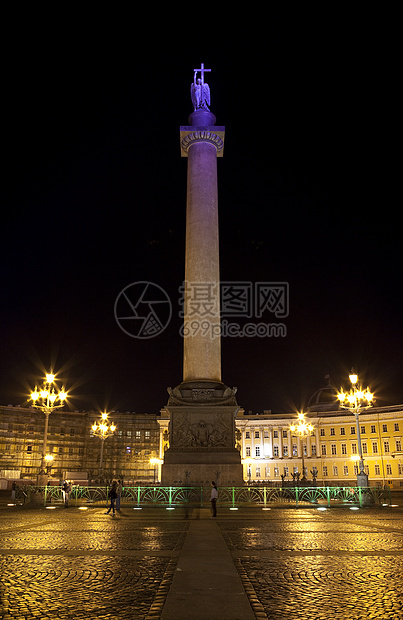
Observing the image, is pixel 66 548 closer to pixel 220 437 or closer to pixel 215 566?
pixel 215 566

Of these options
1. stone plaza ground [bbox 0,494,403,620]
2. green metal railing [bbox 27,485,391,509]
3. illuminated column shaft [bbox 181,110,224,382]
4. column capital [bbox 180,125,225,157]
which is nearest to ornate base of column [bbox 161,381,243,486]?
green metal railing [bbox 27,485,391,509]

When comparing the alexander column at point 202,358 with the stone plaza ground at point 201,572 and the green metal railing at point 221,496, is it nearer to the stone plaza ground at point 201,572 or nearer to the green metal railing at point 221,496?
the green metal railing at point 221,496

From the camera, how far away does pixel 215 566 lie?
894 centimetres

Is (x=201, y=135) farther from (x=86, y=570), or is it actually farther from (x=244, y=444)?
(x=244, y=444)

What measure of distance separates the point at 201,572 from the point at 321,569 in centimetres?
215

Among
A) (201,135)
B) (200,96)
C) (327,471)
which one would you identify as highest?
(200,96)

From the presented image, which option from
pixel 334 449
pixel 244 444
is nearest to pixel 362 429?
pixel 334 449

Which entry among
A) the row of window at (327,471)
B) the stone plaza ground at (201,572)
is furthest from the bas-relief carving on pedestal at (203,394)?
the row of window at (327,471)

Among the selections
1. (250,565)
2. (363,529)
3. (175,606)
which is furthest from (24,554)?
(363,529)

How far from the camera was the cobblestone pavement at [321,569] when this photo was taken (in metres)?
6.54

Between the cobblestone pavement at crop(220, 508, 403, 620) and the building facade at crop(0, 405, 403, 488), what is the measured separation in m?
69.0

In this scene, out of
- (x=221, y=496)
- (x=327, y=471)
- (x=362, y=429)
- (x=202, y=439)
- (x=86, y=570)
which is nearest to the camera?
(x=86, y=570)

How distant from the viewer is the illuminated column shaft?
29844 mm

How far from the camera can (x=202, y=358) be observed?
29688 millimetres
